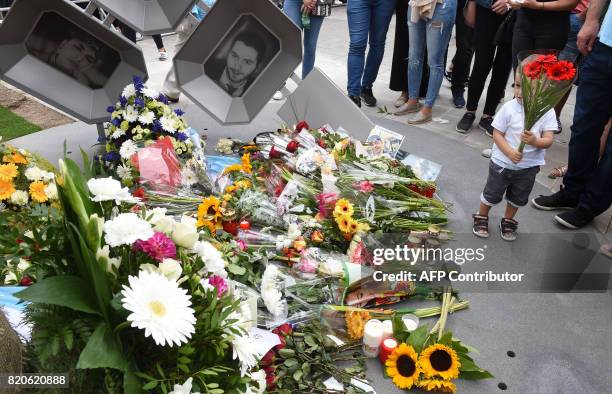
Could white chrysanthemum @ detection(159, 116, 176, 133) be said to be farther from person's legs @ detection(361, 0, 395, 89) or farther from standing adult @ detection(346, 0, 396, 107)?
person's legs @ detection(361, 0, 395, 89)

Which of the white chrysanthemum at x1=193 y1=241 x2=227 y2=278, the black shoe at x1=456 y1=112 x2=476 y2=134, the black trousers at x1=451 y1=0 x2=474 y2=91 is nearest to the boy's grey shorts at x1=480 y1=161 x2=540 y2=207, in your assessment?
the black shoe at x1=456 y1=112 x2=476 y2=134

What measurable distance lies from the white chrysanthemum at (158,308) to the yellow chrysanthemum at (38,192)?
137 cm

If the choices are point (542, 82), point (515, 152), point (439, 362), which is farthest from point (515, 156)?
point (439, 362)

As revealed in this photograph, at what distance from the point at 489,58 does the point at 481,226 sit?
5.85 feet

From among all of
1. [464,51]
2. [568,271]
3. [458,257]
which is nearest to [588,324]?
[568,271]

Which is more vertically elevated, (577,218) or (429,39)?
(429,39)

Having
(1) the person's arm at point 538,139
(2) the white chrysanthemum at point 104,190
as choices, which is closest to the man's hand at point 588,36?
(1) the person's arm at point 538,139

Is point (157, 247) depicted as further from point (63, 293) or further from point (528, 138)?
point (528, 138)

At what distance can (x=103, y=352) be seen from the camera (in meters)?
0.83

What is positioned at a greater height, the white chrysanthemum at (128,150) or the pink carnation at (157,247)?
the pink carnation at (157,247)

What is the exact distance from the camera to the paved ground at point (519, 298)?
1746 millimetres

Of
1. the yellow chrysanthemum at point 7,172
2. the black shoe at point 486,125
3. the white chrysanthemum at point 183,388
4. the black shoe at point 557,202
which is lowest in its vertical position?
the black shoe at point 486,125

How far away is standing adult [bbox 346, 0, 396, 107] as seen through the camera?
3855 mm

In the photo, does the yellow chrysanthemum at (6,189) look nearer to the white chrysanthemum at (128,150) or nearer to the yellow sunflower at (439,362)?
the white chrysanthemum at (128,150)
